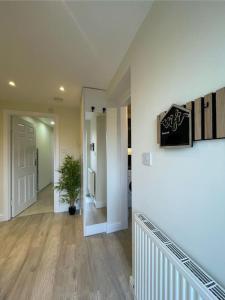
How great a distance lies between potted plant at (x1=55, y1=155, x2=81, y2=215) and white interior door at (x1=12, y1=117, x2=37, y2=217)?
2.97ft

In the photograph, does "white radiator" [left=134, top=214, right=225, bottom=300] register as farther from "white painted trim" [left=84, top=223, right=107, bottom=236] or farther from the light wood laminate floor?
"white painted trim" [left=84, top=223, right=107, bottom=236]

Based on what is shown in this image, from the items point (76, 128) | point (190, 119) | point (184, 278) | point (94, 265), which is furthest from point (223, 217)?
point (76, 128)

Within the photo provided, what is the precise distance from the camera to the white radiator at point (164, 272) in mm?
674

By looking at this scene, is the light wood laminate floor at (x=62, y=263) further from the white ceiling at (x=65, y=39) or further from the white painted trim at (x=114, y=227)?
the white ceiling at (x=65, y=39)

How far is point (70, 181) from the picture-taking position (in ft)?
11.4

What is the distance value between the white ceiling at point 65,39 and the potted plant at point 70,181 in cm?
172

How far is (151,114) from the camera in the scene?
1.27 meters

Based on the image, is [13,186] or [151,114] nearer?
[151,114]

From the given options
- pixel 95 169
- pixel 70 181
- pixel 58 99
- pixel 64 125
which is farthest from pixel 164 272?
pixel 64 125

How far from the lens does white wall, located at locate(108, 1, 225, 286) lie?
27.5 inches

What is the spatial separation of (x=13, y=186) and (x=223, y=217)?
382 centimetres

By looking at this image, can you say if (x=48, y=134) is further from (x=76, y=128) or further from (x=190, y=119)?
(x=190, y=119)

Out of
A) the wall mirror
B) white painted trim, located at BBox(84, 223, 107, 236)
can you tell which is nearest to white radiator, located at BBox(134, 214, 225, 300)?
white painted trim, located at BBox(84, 223, 107, 236)

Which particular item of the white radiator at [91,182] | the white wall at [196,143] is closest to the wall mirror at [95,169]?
the white radiator at [91,182]
